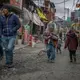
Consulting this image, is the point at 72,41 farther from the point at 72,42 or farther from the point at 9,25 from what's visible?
the point at 9,25

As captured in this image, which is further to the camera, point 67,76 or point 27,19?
point 27,19

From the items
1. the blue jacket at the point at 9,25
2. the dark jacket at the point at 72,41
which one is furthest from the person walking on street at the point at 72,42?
the blue jacket at the point at 9,25

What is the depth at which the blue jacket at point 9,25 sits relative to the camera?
38.4ft

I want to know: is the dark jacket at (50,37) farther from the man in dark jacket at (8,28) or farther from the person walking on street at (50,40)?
the man in dark jacket at (8,28)

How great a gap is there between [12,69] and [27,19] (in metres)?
25.7

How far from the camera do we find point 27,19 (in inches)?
1442

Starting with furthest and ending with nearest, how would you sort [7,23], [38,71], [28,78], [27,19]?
[27,19]
[7,23]
[38,71]
[28,78]

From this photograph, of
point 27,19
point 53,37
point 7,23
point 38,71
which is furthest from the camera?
point 27,19

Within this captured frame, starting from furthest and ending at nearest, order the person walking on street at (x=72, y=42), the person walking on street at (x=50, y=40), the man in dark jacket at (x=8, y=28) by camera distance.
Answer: the person walking on street at (x=72, y=42)
the person walking on street at (x=50, y=40)
the man in dark jacket at (x=8, y=28)

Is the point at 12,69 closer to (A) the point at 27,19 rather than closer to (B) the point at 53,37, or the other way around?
(B) the point at 53,37

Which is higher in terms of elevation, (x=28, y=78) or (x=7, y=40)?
(x=7, y=40)

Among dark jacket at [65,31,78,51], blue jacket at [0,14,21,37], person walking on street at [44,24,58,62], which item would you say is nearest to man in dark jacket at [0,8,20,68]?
blue jacket at [0,14,21,37]

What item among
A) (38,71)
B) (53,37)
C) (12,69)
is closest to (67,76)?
(38,71)

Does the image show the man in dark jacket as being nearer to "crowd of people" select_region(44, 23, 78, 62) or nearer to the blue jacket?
the blue jacket
